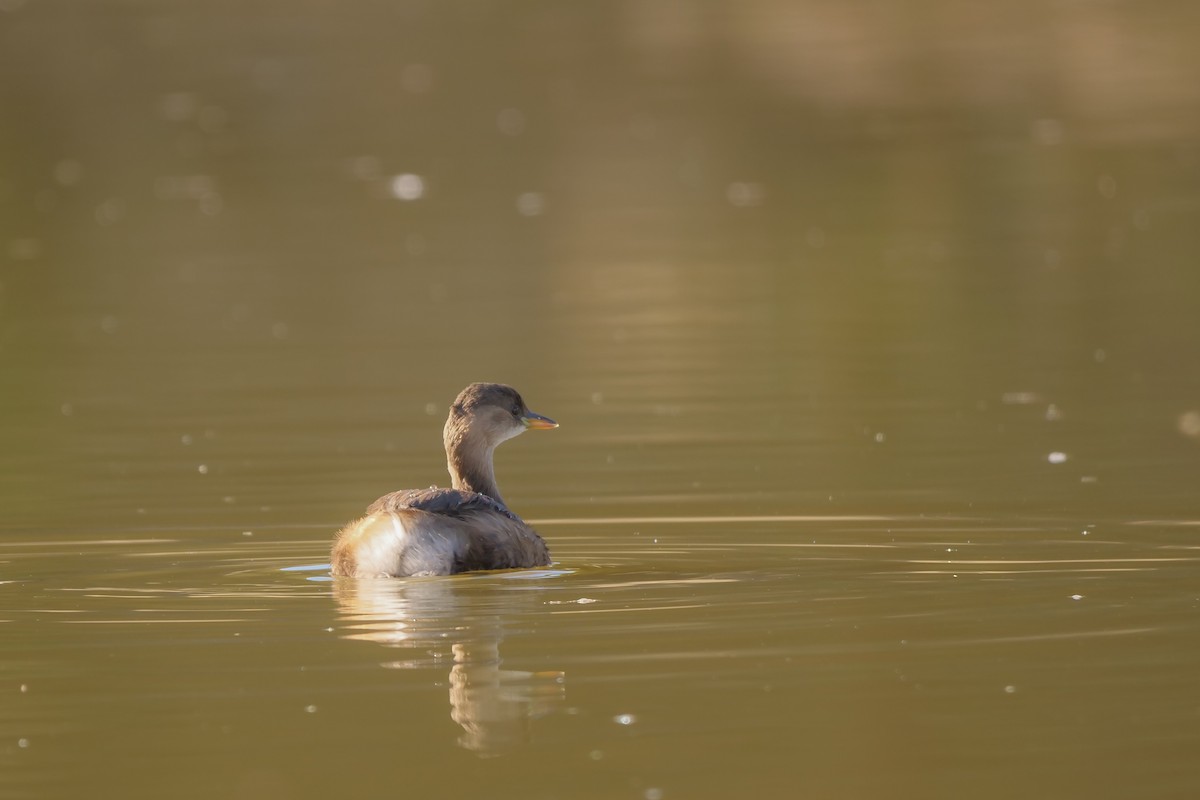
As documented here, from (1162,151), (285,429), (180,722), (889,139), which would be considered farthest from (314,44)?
(180,722)

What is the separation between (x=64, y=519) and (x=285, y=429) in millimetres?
3024

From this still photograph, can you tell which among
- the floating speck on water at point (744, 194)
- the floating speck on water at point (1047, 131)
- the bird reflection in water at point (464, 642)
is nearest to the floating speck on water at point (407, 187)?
the floating speck on water at point (744, 194)

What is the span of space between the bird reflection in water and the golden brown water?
0.03 meters

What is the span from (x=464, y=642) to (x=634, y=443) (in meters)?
5.04

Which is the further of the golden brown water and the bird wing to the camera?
the bird wing

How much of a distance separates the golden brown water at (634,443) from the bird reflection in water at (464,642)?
0.10 ft

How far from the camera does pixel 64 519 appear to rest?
440 inches

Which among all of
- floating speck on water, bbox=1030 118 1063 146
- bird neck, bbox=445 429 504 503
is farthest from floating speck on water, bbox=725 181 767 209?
bird neck, bbox=445 429 504 503

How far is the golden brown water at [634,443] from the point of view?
709 cm

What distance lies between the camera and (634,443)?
13.2m

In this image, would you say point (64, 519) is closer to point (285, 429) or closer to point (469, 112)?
point (285, 429)

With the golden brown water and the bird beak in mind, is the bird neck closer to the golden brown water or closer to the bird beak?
the bird beak

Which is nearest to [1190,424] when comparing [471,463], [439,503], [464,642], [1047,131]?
[471,463]

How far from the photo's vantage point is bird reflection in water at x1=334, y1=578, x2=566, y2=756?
717 cm
